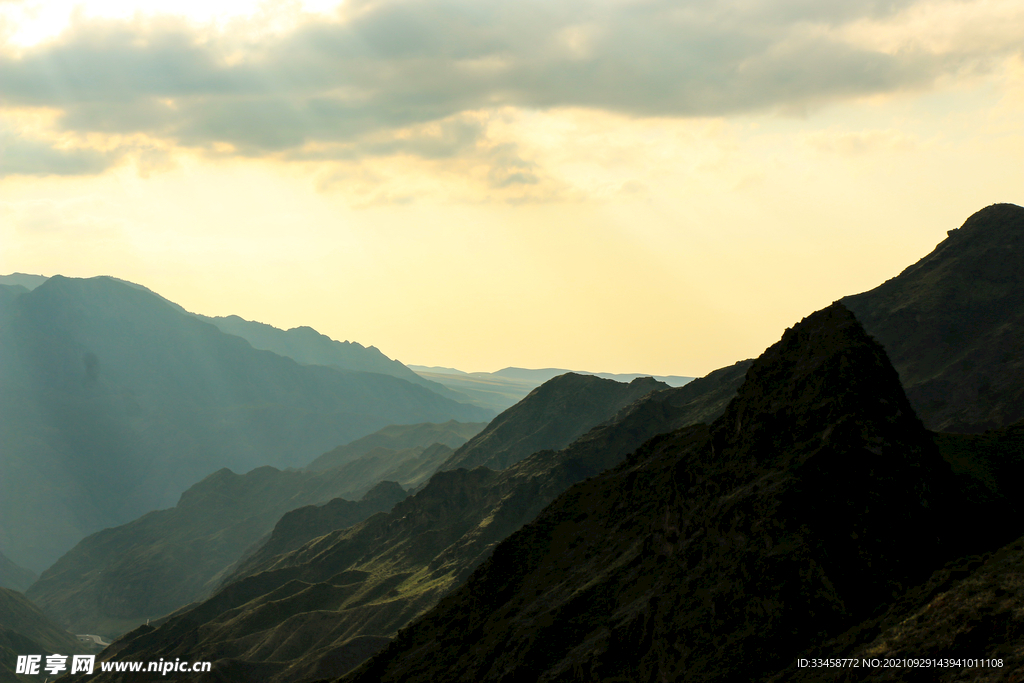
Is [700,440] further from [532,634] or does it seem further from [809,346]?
[532,634]

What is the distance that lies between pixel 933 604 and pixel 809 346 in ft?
86.5

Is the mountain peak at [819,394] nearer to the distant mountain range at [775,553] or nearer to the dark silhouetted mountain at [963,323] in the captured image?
the distant mountain range at [775,553]

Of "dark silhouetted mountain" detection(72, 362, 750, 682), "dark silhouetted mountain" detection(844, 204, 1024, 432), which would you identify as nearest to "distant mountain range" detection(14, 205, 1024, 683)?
"dark silhouetted mountain" detection(844, 204, 1024, 432)

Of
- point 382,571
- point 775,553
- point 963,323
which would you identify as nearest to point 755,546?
point 775,553

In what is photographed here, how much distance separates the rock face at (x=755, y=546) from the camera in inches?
1650

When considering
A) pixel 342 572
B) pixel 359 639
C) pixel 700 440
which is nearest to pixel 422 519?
pixel 342 572

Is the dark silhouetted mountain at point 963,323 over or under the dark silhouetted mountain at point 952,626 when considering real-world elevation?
over

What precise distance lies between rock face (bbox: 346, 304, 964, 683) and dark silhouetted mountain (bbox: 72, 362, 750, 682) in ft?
208

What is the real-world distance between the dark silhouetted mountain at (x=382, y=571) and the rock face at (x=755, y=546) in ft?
208

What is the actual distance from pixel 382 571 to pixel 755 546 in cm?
13164

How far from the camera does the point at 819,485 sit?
45781 mm

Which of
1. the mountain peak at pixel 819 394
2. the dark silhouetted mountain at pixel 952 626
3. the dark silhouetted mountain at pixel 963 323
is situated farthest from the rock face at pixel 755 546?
the dark silhouetted mountain at pixel 963 323

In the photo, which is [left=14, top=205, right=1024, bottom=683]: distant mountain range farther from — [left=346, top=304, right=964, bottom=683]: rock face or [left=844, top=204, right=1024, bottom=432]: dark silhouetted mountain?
[left=844, top=204, right=1024, bottom=432]: dark silhouetted mountain

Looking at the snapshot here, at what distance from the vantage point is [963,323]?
447ft
